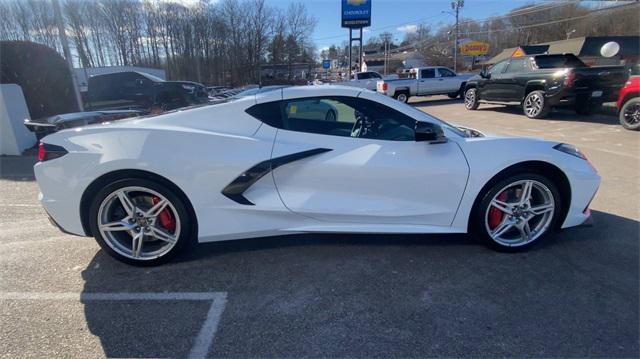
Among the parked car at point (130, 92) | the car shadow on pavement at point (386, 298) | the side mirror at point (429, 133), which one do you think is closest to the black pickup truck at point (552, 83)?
the car shadow on pavement at point (386, 298)

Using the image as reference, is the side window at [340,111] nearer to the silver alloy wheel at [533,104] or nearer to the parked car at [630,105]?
the parked car at [630,105]

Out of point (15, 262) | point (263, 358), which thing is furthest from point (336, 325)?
point (15, 262)

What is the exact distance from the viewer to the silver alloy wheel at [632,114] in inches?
305

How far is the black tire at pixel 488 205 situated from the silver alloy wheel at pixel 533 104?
858 centimetres

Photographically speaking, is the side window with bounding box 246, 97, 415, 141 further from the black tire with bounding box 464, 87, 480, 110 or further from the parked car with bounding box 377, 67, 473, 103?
the parked car with bounding box 377, 67, 473, 103

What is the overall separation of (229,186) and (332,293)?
43.1 inches

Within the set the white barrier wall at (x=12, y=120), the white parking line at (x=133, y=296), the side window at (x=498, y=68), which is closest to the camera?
the white parking line at (x=133, y=296)

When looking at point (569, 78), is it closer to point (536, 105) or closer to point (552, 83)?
point (552, 83)

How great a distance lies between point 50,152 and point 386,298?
2.72 meters

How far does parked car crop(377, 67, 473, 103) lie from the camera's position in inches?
722

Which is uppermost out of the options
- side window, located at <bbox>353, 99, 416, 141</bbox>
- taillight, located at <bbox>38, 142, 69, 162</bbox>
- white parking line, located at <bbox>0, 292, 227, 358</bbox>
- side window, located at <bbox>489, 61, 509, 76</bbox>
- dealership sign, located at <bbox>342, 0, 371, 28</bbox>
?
dealership sign, located at <bbox>342, 0, 371, 28</bbox>

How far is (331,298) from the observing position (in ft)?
7.64

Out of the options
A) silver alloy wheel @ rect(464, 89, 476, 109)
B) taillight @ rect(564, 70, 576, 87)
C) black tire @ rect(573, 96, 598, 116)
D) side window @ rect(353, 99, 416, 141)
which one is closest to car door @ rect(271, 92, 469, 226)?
side window @ rect(353, 99, 416, 141)

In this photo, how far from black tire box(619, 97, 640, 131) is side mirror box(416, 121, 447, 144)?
8.15m
